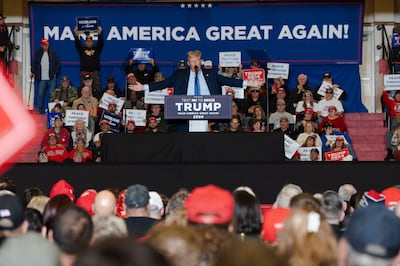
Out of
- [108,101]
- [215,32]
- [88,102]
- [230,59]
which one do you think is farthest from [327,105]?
[88,102]

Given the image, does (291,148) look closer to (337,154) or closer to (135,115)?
(337,154)

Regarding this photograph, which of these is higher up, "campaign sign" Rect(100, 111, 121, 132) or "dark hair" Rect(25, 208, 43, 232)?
"campaign sign" Rect(100, 111, 121, 132)

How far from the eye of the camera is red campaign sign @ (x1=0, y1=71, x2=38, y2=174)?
415 centimetres

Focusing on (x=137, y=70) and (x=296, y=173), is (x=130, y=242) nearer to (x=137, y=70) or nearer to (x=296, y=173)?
(x=296, y=173)

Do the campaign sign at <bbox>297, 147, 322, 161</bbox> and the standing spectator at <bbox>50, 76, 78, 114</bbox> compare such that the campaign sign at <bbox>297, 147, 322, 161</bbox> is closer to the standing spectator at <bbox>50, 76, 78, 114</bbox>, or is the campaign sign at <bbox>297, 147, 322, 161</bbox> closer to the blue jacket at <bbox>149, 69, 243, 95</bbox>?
the blue jacket at <bbox>149, 69, 243, 95</bbox>

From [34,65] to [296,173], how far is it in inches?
324

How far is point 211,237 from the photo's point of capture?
4.16 meters

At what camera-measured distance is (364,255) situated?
3.39 metres

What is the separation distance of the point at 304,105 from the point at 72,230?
42.4ft

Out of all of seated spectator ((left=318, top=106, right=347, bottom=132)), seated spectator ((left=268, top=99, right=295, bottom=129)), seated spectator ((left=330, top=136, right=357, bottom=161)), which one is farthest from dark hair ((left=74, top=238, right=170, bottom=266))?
seated spectator ((left=268, top=99, right=295, bottom=129))

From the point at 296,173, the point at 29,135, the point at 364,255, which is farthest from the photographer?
the point at 296,173

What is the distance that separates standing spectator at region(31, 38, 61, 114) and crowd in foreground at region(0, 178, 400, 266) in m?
11.7

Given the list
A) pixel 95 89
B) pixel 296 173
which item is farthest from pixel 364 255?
pixel 95 89

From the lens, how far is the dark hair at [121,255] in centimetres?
255
